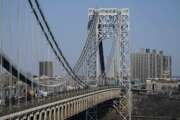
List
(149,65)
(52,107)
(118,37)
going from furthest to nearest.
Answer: (149,65)
(118,37)
(52,107)

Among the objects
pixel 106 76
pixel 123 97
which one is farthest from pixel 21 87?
pixel 106 76

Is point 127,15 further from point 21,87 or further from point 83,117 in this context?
point 21,87

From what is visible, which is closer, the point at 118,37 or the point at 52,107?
the point at 52,107

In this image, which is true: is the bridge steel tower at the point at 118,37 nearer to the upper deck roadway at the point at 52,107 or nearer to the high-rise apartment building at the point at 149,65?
the upper deck roadway at the point at 52,107

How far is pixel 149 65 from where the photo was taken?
16838 cm

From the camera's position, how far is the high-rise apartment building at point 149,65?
167 meters

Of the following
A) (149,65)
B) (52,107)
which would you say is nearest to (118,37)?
(52,107)

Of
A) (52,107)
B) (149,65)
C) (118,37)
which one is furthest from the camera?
(149,65)

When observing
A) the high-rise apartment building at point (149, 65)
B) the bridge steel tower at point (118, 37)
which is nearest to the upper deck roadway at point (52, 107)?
the bridge steel tower at point (118, 37)

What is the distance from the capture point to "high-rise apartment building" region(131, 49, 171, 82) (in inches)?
6565

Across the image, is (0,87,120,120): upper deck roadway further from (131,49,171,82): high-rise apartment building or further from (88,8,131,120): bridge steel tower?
(131,49,171,82): high-rise apartment building

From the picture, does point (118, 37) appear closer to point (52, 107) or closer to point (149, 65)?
point (52, 107)

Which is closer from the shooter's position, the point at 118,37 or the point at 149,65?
the point at 118,37

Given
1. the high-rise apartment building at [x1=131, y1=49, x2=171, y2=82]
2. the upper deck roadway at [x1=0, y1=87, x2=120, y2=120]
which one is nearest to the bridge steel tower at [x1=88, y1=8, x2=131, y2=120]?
the upper deck roadway at [x1=0, y1=87, x2=120, y2=120]
